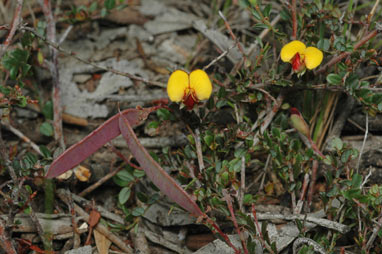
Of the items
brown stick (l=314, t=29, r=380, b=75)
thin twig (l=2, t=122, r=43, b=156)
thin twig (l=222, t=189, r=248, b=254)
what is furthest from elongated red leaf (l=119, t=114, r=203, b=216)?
brown stick (l=314, t=29, r=380, b=75)

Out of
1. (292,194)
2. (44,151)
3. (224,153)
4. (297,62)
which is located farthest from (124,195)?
(297,62)

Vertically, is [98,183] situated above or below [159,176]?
below

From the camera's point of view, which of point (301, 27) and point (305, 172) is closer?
point (305, 172)

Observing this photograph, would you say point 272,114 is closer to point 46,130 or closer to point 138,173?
point 138,173

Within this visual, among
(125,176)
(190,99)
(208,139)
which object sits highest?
(190,99)

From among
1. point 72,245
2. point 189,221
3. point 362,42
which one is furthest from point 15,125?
point 362,42

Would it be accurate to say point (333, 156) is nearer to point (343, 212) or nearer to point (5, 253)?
point (343, 212)

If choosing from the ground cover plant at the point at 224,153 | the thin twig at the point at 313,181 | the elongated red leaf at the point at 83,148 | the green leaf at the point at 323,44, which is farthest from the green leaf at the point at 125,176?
the green leaf at the point at 323,44
